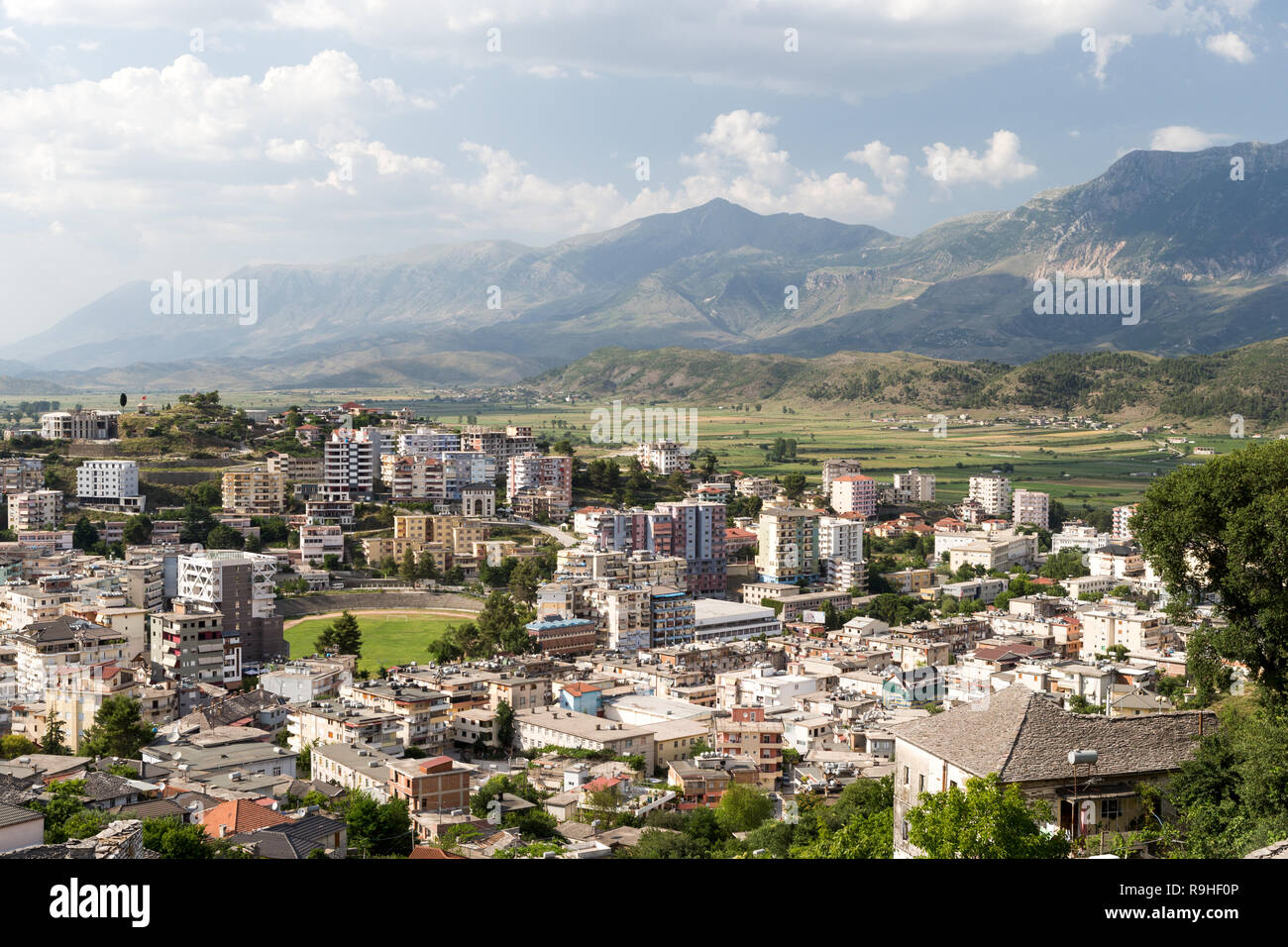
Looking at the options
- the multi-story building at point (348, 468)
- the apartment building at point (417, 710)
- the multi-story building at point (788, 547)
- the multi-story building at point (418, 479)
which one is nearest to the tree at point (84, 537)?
the multi-story building at point (348, 468)

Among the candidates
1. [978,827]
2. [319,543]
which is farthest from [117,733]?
[319,543]

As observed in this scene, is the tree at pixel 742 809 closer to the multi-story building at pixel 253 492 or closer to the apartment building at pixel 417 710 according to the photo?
the apartment building at pixel 417 710

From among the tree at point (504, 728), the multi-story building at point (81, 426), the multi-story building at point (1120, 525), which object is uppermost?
the multi-story building at point (81, 426)

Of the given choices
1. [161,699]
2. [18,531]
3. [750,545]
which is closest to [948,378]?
[750,545]

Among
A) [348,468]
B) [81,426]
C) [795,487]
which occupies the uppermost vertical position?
[81,426]

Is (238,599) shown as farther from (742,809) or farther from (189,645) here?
(742,809)

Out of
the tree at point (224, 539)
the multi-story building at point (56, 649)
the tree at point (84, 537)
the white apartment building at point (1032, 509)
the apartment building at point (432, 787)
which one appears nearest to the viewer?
the apartment building at point (432, 787)

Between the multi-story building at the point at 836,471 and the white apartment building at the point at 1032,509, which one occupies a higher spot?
the multi-story building at the point at 836,471
